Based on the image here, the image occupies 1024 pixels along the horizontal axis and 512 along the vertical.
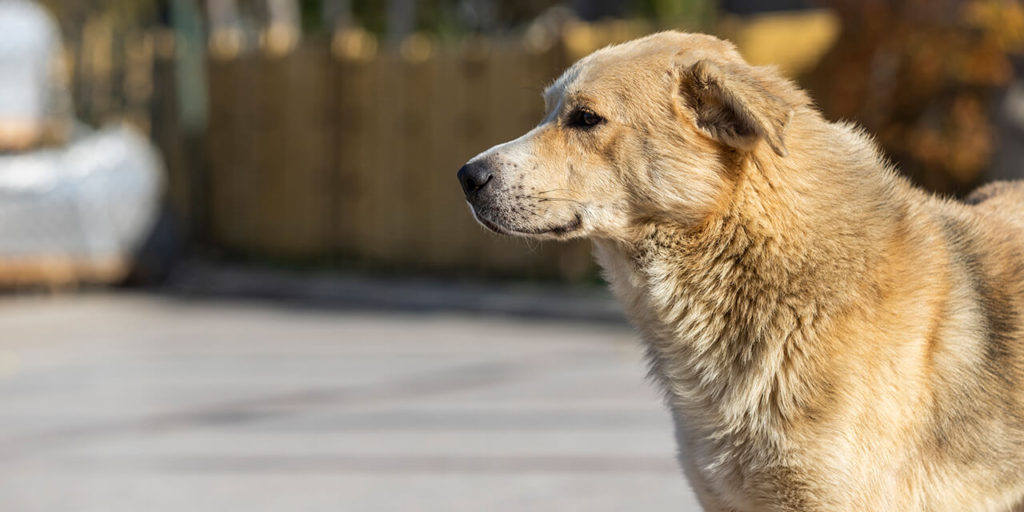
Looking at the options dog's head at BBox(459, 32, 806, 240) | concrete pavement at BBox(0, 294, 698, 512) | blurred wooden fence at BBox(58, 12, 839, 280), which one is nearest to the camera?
dog's head at BBox(459, 32, 806, 240)

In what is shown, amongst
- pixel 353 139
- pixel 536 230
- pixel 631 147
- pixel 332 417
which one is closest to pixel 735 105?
pixel 631 147

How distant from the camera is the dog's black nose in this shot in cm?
450

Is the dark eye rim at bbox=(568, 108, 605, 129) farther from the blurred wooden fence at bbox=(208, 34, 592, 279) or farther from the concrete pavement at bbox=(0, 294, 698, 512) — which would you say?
the blurred wooden fence at bbox=(208, 34, 592, 279)

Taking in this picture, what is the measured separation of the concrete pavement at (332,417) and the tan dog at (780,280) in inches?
107

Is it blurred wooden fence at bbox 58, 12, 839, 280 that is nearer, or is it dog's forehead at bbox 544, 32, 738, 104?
dog's forehead at bbox 544, 32, 738, 104

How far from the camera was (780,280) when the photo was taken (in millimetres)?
4195

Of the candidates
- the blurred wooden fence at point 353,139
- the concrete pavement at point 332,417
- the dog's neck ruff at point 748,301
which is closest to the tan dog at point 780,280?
the dog's neck ruff at point 748,301

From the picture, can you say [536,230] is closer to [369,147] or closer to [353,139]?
[369,147]

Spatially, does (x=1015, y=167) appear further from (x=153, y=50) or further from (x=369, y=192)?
(x=153, y=50)

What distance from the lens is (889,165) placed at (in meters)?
4.60

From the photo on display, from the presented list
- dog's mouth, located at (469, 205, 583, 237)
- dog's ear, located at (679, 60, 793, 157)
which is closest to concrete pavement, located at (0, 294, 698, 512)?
dog's mouth, located at (469, 205, 583, 237)

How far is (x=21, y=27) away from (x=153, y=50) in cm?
289

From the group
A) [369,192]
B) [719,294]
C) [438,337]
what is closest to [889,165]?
[719,294]

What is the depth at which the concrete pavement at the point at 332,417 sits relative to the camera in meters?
7.23
